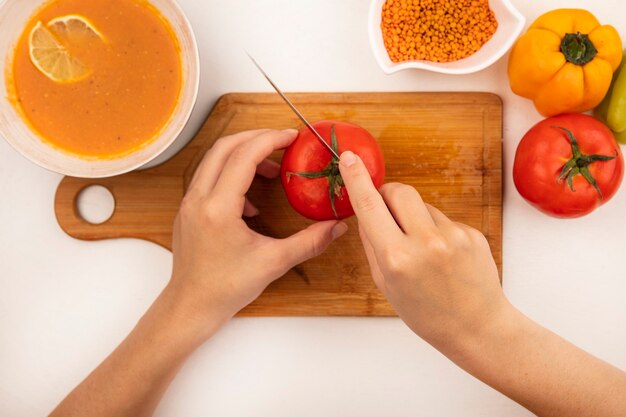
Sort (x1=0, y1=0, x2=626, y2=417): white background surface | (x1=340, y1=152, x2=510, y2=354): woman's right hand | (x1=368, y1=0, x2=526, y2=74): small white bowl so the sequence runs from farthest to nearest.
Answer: (x1=0, y1=0, x2=626, y2=417): white background surface → (x1=368, y1=0, x2=526, y2=74): small white bowl → (x1=340, y1=152, x2=510, y2=354): woman's right hand

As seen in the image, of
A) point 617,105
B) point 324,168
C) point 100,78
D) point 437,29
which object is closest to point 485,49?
point 437,29

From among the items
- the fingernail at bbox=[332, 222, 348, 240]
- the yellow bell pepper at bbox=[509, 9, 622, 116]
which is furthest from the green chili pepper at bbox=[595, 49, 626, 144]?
the fingernail at bbox=[332, 222, 348, 240]

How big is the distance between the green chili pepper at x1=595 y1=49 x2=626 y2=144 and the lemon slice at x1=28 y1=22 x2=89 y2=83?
3.15 feet

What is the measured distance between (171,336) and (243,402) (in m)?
0.25

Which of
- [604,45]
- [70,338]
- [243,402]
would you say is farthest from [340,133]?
[70,338]

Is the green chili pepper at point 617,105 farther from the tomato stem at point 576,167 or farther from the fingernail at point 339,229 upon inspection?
the fingernail at point 339,229

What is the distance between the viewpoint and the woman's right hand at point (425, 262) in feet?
2.83

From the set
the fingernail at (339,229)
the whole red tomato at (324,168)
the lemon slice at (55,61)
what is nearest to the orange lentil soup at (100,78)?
the lemon slice at (55,61)

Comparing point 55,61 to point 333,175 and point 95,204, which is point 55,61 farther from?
point 333,175

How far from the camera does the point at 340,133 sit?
3.30ft

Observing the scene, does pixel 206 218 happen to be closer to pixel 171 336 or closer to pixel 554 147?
pixel 171 336

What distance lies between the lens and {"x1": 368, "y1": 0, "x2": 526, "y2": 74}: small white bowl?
3.59ft

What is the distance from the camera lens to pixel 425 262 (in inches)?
34.2

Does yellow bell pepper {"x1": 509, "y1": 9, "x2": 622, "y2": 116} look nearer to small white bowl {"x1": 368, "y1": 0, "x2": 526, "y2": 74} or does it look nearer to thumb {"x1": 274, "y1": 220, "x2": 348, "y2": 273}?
small white bowl {"x1": 368, "y1": 0, "x2": 526, "y2": 74}
